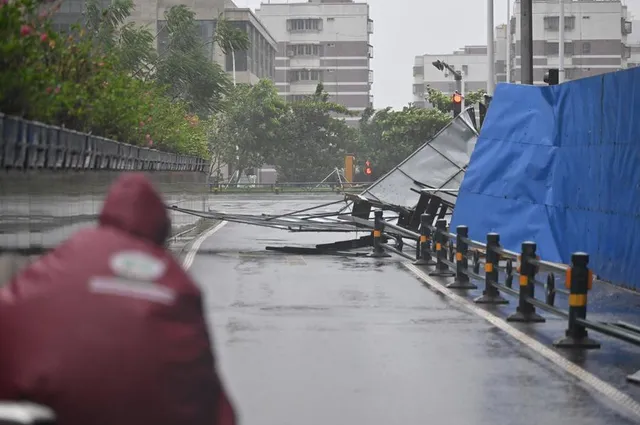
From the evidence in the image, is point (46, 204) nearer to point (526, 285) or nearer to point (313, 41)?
point (526, 285)

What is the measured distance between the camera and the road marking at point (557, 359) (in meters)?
11.1

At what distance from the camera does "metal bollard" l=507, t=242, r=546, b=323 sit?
16.6 meters

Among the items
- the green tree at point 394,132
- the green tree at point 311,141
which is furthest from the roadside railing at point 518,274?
the green tree at point 311,141

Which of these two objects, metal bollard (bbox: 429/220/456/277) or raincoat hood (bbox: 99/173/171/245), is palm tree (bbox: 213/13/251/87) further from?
raincoat hood (bbox: 99/173/171/245)

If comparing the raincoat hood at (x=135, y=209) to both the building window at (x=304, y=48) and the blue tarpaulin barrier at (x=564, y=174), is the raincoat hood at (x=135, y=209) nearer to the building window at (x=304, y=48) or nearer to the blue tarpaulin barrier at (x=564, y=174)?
the blue tarpaulin barrier at (x=564, y=174)

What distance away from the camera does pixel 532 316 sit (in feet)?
55.2

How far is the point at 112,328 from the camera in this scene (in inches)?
160

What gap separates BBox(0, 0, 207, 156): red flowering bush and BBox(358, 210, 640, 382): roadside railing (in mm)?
5643

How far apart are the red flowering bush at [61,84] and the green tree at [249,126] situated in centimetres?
6586

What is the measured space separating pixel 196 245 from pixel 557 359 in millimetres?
20980

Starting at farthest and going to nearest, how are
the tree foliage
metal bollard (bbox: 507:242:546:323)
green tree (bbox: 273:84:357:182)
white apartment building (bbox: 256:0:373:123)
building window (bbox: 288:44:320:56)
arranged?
building window (bbox: 288:44:320:56) → white apartment building (bbox: 256:0:373:123) → green tree (bbox: 273:84:357:182) → the tree foliage → metal bollard (bbox: 507:242:546:323)

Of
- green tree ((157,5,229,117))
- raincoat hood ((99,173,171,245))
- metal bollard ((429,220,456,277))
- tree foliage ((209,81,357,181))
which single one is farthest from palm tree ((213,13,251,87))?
raincoat hood ((99,173,171,245))

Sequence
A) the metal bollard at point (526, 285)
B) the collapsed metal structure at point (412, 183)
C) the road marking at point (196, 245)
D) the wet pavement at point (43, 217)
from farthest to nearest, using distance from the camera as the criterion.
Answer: the collapsed metal structure at point (412, 183)
the road marking at point (196, 245)
the metal bollard at point (526, 285)
the wet pavement at point (43, 217)

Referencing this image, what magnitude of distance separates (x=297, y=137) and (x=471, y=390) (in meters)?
92.4
